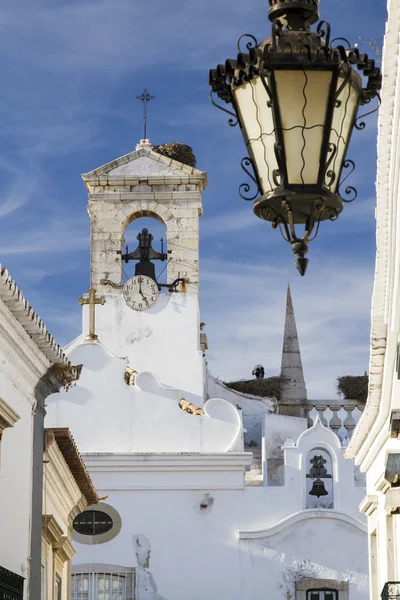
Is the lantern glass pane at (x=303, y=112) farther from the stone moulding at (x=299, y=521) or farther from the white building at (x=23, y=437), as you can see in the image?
the stone moulding at (x=299, y=521)

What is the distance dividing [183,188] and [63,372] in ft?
47.9

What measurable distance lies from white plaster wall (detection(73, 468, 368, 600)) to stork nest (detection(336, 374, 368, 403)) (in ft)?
21.9

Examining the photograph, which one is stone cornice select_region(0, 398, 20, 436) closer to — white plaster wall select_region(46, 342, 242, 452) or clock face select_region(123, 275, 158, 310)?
white plaster wall select_region(46, 342, 242, 452)

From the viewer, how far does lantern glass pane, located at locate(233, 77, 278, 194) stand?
15.1 ft

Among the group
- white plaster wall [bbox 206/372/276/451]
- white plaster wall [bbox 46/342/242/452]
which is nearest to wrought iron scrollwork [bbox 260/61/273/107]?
white plaster wall [bbox 46/342/242/452]

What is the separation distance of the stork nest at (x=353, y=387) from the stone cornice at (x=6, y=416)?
19425 millimetres

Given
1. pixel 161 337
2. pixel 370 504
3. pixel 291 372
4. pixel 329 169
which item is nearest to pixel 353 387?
pixel 291 372

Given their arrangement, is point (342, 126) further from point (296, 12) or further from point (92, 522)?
point (92, 522)

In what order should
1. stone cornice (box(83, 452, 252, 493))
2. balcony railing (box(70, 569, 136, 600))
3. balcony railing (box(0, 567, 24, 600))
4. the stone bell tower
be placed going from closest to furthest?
1. balcony railing (box(0, 567, 24, 600))
2. balcony railing (box(70, 569, 136, 600))
3. stone cornice (box(83, 452, 252, 493))
4. the stone bell tower

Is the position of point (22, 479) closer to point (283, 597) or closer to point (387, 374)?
point (387, 374)

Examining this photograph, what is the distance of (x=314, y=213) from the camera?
4.65 metres

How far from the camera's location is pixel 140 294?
26.3m

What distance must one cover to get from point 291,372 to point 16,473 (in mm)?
19394

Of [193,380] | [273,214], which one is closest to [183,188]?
[193,380]
